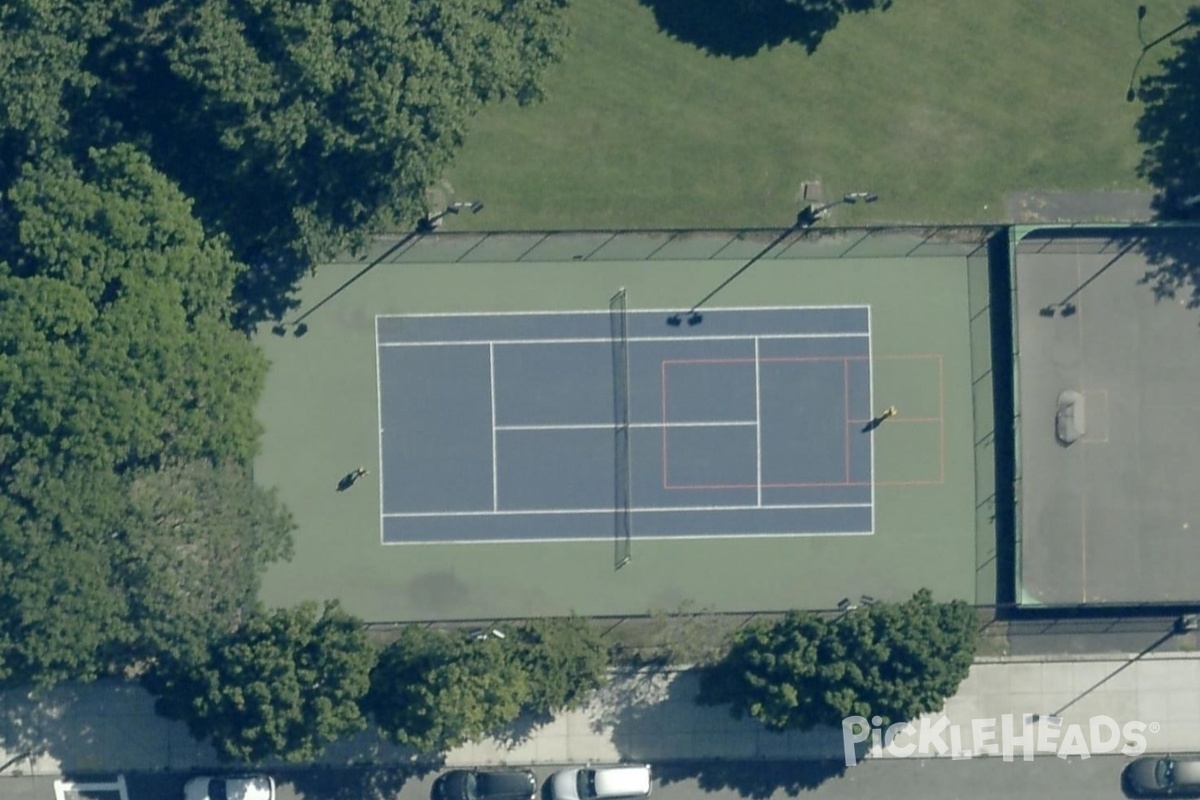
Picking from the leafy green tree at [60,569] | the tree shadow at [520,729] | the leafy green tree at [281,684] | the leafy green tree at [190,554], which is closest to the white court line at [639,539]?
the leafy green tree at [281,684]

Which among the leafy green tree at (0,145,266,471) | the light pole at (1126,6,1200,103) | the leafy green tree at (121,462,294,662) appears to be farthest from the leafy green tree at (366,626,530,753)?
the light pole at (1126,6,1200,103)

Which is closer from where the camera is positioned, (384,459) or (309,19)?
(309,19)

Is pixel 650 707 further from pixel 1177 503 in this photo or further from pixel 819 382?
pixel 1177 503

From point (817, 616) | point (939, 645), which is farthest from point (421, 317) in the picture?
point (939, 645)

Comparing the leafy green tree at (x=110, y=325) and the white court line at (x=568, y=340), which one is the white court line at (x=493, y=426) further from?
the leafy green tree at (x=110, y=325)

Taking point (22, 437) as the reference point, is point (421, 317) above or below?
above

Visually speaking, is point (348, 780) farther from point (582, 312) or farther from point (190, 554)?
point (582, 312)

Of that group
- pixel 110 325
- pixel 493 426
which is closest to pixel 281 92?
pixel 110 325
